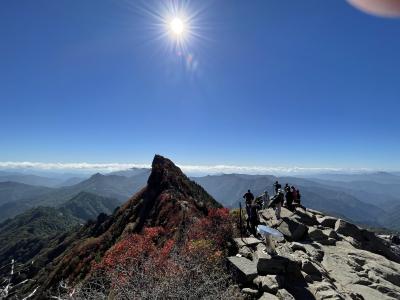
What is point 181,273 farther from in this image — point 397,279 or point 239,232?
point 397,279

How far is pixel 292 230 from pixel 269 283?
31.0 feet

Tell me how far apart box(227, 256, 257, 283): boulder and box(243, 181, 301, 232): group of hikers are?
640cm

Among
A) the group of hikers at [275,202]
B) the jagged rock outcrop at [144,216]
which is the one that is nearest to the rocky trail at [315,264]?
the group of hikers at [275,202]

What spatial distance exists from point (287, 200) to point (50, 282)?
210 feet

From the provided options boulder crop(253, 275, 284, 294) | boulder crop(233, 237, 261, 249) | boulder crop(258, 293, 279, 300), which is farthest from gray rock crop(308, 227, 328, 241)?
boulder crop(258, 293, 279, 300)

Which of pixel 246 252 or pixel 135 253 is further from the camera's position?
pixel 135 253

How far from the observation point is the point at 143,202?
86500 mm

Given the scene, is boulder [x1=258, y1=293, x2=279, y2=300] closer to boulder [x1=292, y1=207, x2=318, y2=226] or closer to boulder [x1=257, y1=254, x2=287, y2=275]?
boulder [x1=257, y1=254, x2=287, y2=275]

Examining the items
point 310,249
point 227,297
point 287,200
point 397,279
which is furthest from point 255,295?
point 287,200

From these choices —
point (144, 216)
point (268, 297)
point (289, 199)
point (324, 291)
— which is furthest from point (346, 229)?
point (144, 216)

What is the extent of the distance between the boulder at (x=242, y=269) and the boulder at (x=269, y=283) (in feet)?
1.09

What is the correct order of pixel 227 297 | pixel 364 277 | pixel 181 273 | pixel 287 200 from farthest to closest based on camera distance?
1. pixel 287 200
2. pixel 364 277
3. pixel 181 273
4. pixel 227 297

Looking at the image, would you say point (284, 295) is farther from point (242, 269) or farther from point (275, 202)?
point (275, 202)

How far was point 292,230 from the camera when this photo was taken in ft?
74.4
